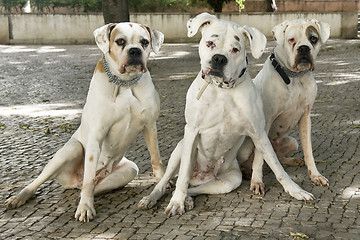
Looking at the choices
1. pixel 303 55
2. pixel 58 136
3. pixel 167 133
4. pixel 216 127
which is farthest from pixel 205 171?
pixel 58 136

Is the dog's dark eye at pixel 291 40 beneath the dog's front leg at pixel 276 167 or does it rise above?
above

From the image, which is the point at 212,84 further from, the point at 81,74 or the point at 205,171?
the point at 81,74

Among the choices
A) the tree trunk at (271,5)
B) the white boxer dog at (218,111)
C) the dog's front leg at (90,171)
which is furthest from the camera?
the tree trunk at (271,5)

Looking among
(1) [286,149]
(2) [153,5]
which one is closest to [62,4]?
(2) [153,5]

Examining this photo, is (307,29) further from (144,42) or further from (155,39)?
(144,42)

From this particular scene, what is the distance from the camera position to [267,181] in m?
6.20

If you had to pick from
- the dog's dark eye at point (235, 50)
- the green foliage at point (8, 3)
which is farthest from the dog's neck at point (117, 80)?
the green foliage at point (8, 3)

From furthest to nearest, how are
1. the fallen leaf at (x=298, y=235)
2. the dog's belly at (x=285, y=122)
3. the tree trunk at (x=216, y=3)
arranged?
1. the tree trunk at (x=216, y=3)
2. the dog's belly at (x=285, y=122)
3. the fallen leaf at (x=298, y=235)

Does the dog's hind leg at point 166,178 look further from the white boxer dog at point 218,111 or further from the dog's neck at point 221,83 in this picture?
the dog's neck at point 221,83

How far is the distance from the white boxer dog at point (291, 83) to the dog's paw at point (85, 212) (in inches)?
62.5

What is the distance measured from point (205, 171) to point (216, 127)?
0.63 meters

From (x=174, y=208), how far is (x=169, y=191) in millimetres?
659

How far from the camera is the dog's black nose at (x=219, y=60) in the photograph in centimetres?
516

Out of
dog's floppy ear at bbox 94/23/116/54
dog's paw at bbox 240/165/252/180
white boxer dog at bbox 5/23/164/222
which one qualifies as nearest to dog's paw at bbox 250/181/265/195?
dog's paw at bbox 240/165/252/180
